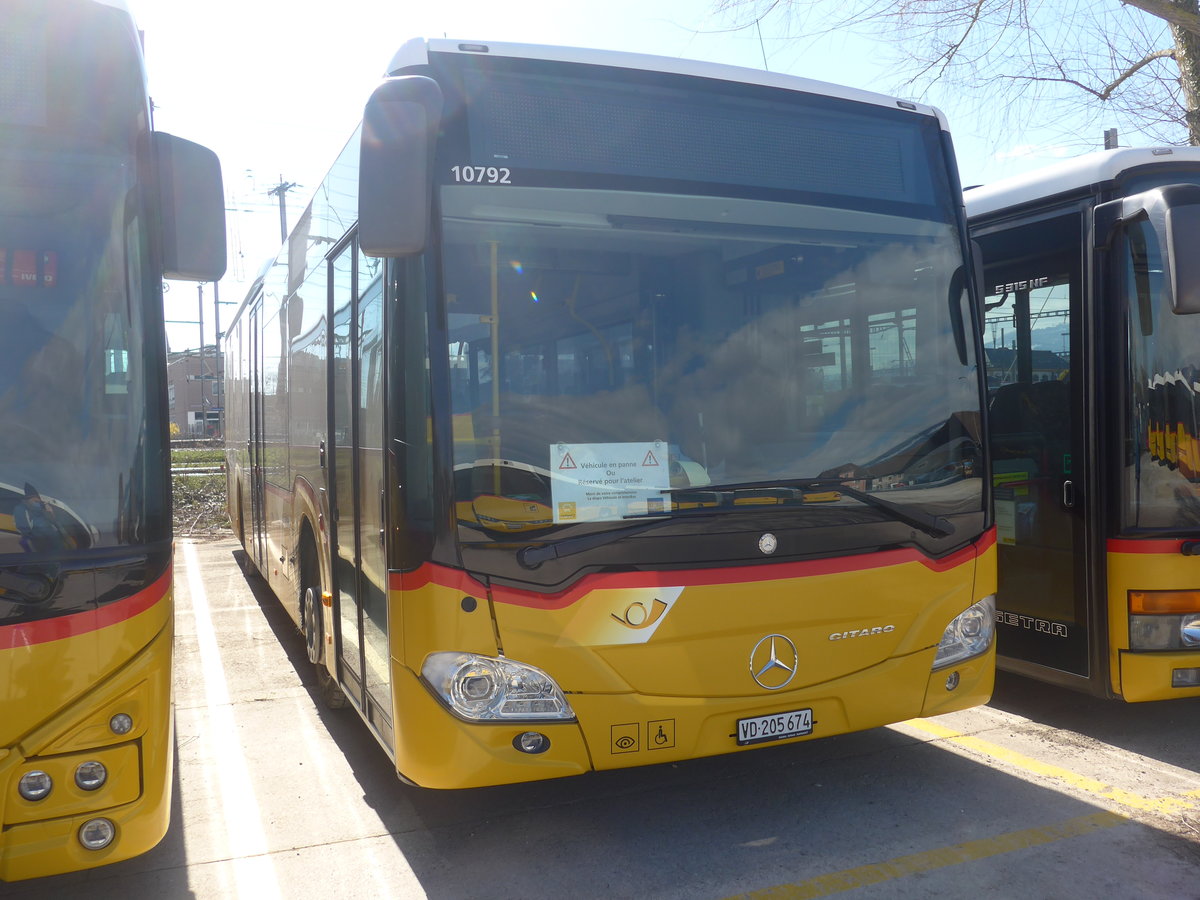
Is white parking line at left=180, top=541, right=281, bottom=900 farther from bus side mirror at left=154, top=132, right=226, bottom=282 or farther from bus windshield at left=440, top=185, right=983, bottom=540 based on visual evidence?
bus side mirror at left=154, top=132, right=226, bottom=282

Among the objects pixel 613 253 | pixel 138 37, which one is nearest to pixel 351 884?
pixel 613 253

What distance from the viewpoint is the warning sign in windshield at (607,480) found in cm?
370

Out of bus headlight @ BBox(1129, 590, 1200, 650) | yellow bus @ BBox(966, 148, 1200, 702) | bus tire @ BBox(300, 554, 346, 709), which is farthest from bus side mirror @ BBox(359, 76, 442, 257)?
bus headlight @ BBox(1129, 590, 1200, 650)

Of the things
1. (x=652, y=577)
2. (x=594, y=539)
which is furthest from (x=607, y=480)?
(x=652, y=577)

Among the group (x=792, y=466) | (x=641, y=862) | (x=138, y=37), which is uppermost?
(x=138, y=37)

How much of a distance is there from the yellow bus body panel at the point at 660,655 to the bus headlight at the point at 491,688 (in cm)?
4

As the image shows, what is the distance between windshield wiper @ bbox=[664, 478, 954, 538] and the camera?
3.91 meters

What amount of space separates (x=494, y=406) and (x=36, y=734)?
1783mm

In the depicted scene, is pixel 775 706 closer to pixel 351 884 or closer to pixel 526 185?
pixel 351 884

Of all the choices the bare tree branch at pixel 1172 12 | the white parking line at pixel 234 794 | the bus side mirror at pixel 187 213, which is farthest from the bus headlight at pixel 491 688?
the bare tree branch at pixel 1172 12

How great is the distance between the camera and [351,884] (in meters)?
3.86

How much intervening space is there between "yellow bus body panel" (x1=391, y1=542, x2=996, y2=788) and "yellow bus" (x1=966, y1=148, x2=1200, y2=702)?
155 centimetres

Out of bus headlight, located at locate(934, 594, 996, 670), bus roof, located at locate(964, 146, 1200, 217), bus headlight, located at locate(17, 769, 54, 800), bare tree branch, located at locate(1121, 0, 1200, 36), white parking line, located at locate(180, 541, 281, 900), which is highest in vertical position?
bare tree branch, located at locate(1121, 0, 1200, 36)

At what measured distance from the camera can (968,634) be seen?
4500 millimetres
